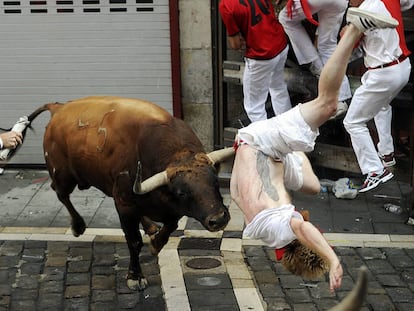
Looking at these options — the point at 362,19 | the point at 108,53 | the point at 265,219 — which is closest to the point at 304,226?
the point at 265,219

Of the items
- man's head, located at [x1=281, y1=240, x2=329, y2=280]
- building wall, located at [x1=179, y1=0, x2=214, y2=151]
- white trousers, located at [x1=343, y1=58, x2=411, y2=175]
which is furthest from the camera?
building wall, located at [x1=179, y1=0, x2=214, y2=151]

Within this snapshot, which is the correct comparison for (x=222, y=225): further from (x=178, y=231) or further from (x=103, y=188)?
(x=178, y=231)

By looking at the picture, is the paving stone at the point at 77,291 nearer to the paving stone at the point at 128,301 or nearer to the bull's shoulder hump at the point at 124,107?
the paving stone at the point at 128,301

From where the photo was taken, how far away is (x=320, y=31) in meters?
8.48

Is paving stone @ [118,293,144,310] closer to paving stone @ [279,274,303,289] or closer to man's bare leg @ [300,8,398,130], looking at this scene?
paving stone @ [279,274,303,289]

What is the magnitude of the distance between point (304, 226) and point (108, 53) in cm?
596

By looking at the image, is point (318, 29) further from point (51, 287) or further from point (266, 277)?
point (51, 287)

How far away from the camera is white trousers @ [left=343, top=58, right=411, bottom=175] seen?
7.90m

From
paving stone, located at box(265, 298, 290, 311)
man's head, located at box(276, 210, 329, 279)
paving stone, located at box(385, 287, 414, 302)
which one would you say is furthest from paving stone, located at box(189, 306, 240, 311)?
man's head, located at box(276, 210, 329, 279)

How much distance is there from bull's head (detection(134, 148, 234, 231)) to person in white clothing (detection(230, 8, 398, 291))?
0.82m

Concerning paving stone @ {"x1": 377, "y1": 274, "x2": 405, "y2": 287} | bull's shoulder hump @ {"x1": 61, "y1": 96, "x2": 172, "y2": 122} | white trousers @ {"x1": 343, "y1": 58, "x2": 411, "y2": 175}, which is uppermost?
bull's shoulder hump @ {"x1": 61, "y1": 96, "x2": 172, "y2": 122}

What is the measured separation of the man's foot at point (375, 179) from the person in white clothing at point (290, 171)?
3479 mm

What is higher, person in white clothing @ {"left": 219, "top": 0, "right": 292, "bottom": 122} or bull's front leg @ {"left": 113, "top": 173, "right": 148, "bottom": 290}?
person in white clothing @ {"left": 219, "top": 0, "right": 292, "bottom": 122}

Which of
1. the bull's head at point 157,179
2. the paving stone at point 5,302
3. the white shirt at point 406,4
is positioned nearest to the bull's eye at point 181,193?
the bull's head at point 157,179
